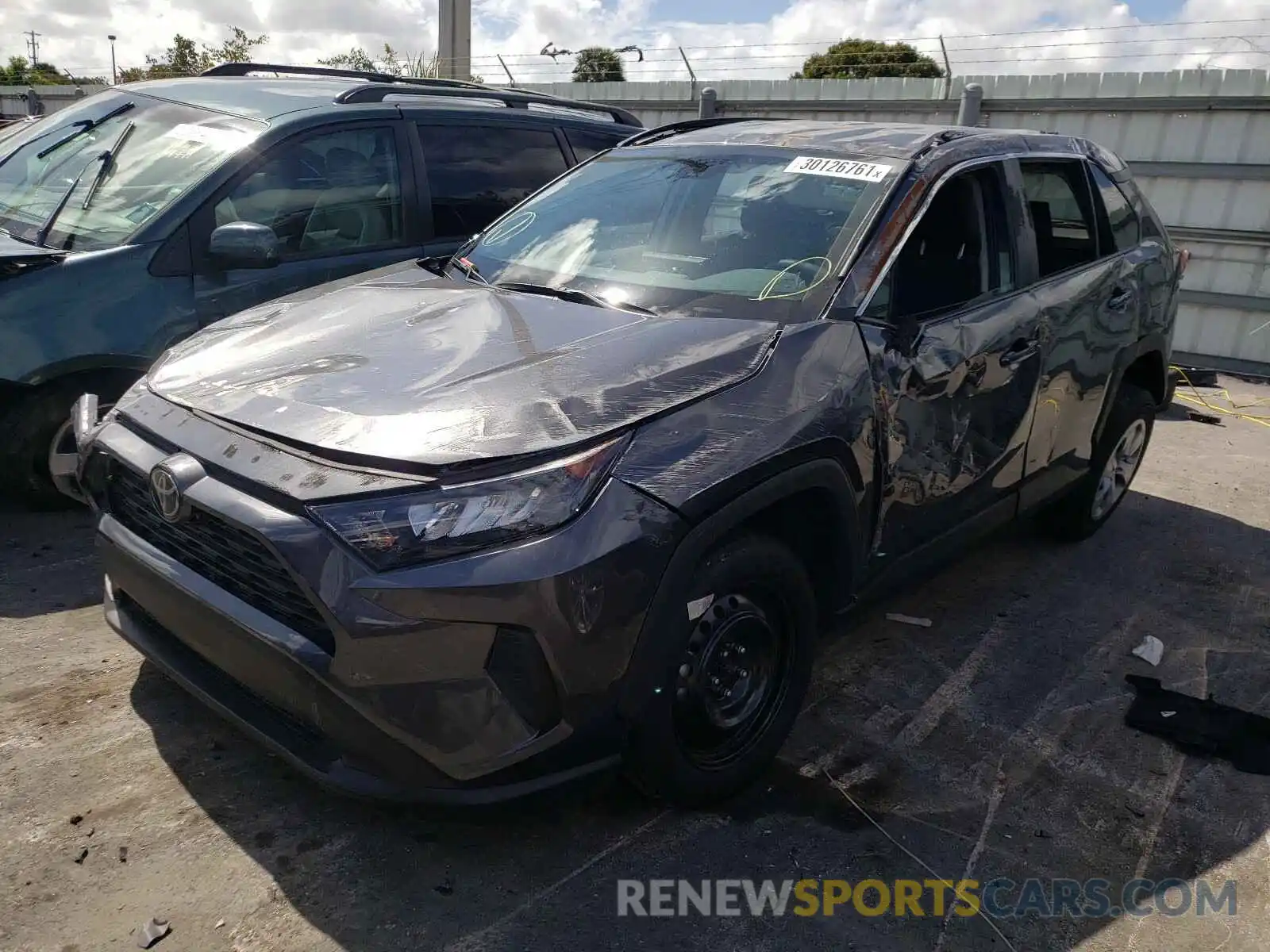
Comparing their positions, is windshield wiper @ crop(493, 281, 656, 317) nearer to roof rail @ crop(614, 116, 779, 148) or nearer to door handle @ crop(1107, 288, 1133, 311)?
roof rail @ crop(614, 116, 779, 148)

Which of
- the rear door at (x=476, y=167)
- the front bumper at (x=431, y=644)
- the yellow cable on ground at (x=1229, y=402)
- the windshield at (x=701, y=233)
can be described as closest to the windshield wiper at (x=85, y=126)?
the rear door at (x=476, y=167)

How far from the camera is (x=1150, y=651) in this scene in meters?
4.00

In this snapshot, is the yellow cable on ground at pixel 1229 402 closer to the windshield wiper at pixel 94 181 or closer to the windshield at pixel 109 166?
the windshield at pixel 109 166

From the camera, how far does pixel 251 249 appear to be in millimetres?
4105

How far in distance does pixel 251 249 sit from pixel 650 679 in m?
2.74

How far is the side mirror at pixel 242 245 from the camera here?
13.4ft

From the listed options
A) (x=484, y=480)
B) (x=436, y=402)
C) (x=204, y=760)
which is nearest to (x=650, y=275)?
(x=436, y=402)

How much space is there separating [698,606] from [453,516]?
26.6 inches

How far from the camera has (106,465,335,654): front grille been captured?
2221 mm

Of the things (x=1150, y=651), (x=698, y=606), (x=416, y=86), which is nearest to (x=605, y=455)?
(x=698, y=606)

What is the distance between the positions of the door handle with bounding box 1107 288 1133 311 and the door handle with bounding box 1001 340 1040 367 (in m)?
0.82

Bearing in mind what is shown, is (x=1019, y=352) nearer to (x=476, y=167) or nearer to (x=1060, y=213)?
(x=1060, y=213)

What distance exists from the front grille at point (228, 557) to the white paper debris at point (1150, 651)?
10.5ft

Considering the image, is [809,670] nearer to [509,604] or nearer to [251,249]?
[509,604]
